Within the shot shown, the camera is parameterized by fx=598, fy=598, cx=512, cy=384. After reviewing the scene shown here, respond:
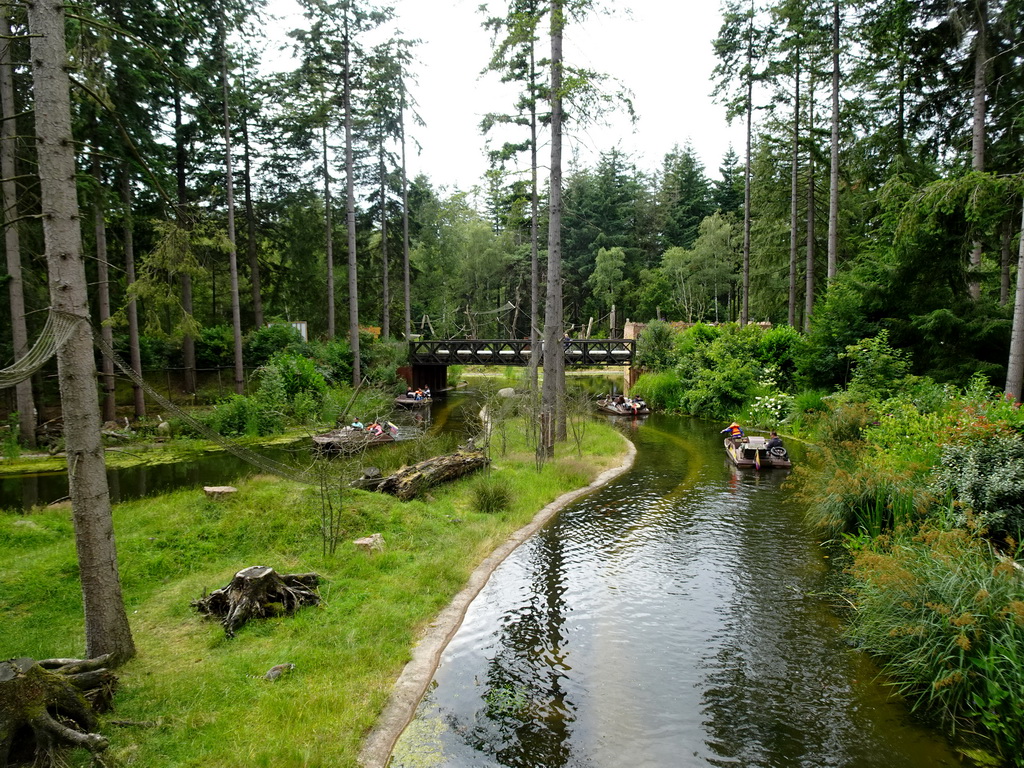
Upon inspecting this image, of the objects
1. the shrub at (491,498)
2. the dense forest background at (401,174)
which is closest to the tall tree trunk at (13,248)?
the dense forest background at (401,174)

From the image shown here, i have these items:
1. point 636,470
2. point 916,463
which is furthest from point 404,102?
point 916,463

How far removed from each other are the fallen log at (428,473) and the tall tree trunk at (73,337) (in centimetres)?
608

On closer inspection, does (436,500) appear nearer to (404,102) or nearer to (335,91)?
(335,91)

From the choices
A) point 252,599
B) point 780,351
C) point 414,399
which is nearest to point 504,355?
point 414,399

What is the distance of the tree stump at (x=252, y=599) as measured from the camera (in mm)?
6395

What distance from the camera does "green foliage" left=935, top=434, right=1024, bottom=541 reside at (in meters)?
6.97

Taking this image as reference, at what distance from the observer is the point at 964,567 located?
593 centimetres

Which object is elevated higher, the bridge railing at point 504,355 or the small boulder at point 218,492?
the bridge railing at point 504,355

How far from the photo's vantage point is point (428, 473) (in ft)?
39.3

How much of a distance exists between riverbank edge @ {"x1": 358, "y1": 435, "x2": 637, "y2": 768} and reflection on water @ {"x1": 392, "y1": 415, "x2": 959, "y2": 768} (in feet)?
0.38

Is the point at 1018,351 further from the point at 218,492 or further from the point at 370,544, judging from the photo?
the point at 218,492

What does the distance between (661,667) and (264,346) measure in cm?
2222

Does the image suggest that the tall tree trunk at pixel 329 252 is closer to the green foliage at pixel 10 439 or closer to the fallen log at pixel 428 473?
the green foliage at pixel 10 439

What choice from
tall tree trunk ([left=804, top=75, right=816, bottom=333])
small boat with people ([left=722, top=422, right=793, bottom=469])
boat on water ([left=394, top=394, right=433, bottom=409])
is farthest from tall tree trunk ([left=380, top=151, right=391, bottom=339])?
small boat with people ([left=722, top=422, right=793, bottom=469])
